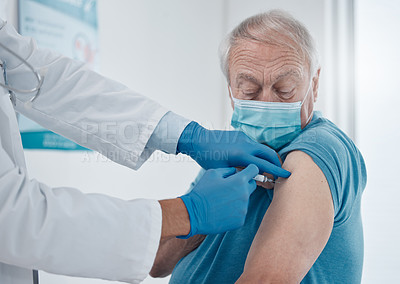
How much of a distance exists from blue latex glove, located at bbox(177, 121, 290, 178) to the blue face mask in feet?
0.16

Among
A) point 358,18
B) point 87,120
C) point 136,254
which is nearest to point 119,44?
point 87,120

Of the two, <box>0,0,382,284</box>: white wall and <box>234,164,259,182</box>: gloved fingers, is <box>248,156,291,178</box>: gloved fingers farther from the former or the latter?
<box>0,0,382,284</box>: white wall

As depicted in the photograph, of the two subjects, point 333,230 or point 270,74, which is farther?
point 270,74

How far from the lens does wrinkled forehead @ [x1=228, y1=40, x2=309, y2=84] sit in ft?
3.67

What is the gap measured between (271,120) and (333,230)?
0.35 meters

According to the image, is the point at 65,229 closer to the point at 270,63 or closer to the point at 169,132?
the point at 169,132

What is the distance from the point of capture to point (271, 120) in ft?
3.74

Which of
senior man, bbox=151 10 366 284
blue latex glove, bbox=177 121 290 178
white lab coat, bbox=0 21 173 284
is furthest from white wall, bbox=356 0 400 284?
white lab coat, bbox=0 21 173 284

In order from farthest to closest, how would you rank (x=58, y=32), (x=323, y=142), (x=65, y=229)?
(x=58, y=32), (x=323, y=142), (x=65, y=229)

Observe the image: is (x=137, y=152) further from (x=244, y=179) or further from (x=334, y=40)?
(x=334, y=40)

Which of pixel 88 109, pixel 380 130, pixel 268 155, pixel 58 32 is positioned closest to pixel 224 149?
pixel 268 155

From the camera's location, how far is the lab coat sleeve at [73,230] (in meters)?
0.75

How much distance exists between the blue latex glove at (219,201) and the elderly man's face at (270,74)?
299 millimetres

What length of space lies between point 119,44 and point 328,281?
5.48ft
